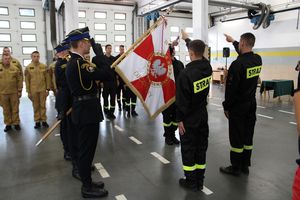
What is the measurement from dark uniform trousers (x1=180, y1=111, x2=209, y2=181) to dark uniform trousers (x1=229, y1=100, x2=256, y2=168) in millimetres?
459

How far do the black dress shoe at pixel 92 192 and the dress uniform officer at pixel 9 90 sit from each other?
334 cm

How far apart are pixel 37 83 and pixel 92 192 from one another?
3.37 metres

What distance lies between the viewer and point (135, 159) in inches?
138

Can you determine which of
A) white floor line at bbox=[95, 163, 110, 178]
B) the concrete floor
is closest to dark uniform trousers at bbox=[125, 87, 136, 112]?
the concrete floor

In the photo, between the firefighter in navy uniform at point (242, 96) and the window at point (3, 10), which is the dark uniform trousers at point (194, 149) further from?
the window at point (3, 10)

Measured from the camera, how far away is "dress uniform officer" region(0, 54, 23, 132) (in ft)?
16.1

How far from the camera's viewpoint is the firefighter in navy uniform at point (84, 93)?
230 centimetres

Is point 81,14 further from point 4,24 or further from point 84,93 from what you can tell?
point 84,93

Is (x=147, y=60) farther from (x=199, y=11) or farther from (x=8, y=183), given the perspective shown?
(x=199, y=11)

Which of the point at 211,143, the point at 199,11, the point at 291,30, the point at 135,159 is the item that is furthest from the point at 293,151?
the point at 291,30

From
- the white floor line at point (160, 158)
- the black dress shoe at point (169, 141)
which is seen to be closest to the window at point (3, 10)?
the black dress shoe at point (169, 141)

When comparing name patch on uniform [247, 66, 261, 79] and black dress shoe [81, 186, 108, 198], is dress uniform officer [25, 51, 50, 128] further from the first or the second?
name patch on uniform [247, 66, 261, 79]

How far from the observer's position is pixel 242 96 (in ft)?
Answer: 9.26

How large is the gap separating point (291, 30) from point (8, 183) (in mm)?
11318
